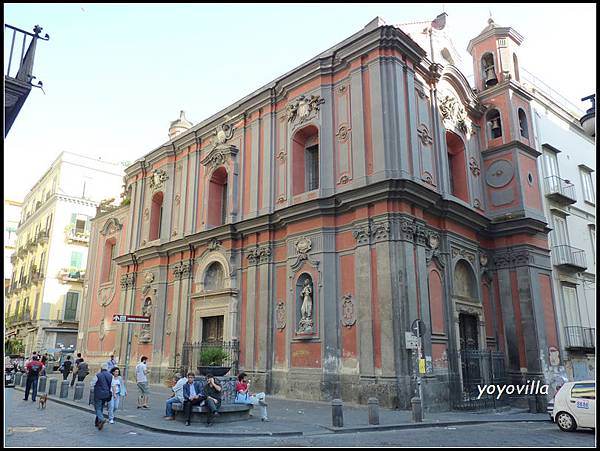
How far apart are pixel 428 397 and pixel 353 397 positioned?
217 cm

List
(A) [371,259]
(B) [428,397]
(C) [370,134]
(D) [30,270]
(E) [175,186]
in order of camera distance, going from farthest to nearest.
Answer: (D) [30,270]
(E) [175,186]
(C) [370,134]
(A) [371,259]
(B) [428,397]

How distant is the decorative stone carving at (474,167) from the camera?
21328 millimetres

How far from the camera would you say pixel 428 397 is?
14.9m

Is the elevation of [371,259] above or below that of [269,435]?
above

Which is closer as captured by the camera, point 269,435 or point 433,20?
point 269,435

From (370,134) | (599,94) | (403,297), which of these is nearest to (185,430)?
(403,297)

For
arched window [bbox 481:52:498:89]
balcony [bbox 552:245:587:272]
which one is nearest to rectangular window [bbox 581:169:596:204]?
balcony [bbox 552:245:587:272]

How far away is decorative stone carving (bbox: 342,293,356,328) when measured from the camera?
1612 cm

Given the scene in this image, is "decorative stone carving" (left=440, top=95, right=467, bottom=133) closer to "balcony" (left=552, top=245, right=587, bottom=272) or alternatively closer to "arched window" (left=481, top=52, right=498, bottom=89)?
"arched window" (left=481, top=52, right=498, bottom=89)

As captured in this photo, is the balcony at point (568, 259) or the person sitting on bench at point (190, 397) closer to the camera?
the person sitting on bench at point (190, 397)

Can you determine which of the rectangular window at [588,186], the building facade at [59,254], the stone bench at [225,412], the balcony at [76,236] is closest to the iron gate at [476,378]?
the stone bench at [225,412]

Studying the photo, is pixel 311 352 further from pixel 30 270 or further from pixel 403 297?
pixel 30 270

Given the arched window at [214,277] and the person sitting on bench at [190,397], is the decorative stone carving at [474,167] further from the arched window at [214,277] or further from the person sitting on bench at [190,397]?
the person sitting on bench at [190,397]

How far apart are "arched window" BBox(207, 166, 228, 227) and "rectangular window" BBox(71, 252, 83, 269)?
72.9 ft
